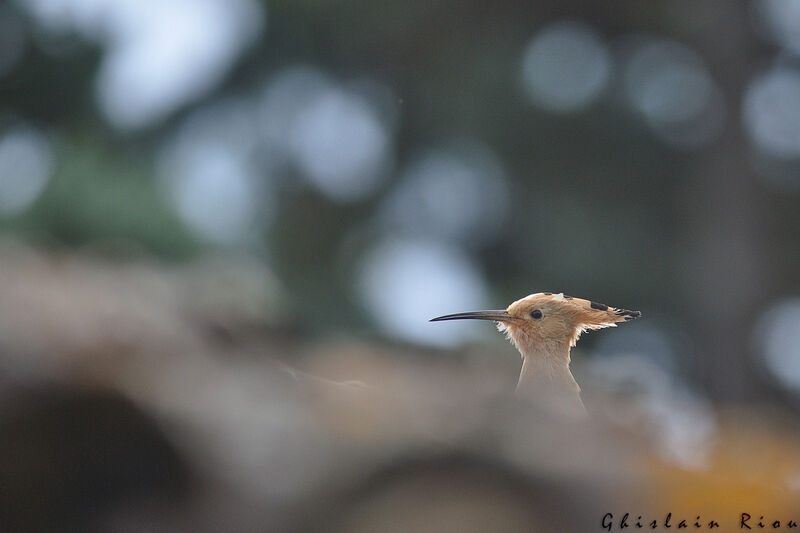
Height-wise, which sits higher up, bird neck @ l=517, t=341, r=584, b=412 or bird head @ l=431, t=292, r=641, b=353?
bird head @ l=431, t=292, r=641, b=353

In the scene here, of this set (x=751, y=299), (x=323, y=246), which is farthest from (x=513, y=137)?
(x=751, y=299)

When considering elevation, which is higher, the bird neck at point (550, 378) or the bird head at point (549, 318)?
the bird head at point (549, 318)

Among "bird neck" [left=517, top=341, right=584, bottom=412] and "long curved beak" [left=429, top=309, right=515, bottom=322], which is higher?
"long curved beak" [left=429, top=309, right=515, bottom=322]

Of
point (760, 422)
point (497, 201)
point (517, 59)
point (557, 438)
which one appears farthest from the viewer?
point (517, 59)

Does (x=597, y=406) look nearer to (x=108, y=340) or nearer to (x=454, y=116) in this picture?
(x=108, y=340)

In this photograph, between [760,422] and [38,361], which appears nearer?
[38,361]
